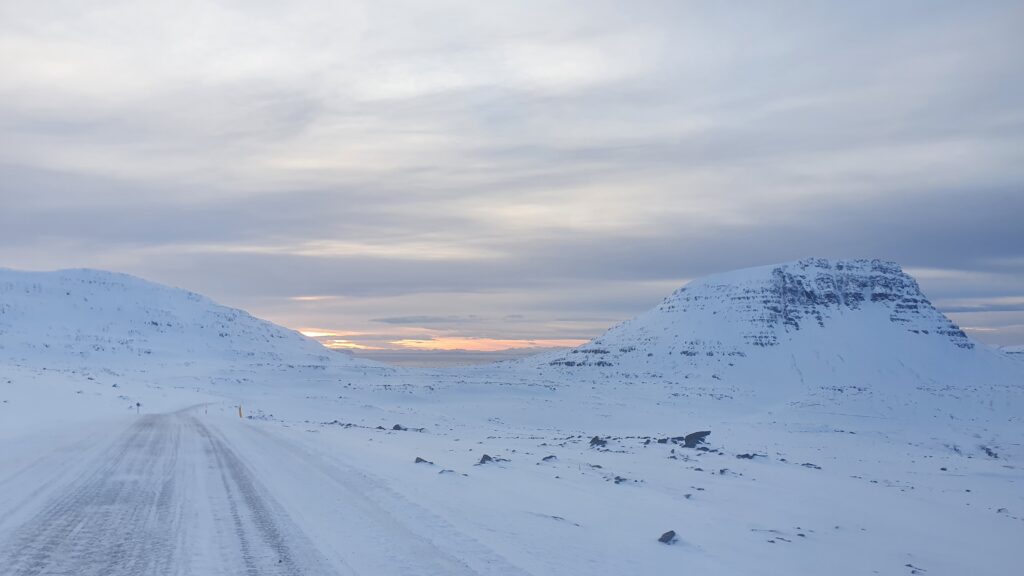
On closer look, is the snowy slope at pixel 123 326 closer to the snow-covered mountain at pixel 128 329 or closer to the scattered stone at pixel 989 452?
the snow-covered mountain at pixel 128 329

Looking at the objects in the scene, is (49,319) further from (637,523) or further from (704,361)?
(637,523)

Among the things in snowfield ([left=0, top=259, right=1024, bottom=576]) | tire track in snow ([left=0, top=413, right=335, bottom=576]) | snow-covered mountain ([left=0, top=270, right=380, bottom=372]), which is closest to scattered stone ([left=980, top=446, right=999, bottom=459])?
snowfield ([left=0, top=259, right=1024, bottom=576])

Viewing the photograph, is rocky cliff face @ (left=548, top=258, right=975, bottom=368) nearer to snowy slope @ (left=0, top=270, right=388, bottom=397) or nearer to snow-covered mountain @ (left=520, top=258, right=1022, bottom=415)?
snow-covered mountain @ (left=520, top=258, right=1022, bottom=415)

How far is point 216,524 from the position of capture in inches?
491

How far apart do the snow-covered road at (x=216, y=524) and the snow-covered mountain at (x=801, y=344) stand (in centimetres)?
8039

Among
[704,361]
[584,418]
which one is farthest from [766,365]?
[584,418]

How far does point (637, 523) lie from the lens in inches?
596

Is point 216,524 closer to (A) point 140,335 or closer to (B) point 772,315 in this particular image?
(B) point 772,315

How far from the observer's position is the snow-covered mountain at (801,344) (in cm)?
11069

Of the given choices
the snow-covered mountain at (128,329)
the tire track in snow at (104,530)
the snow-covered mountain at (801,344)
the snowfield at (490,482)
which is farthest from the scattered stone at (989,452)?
the snow-covered mountain at (128,329)

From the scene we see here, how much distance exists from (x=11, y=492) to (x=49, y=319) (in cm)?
14327

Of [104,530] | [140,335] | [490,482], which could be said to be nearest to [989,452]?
[490,482]

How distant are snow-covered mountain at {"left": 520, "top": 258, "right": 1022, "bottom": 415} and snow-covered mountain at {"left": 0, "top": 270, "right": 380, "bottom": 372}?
48.3 metres

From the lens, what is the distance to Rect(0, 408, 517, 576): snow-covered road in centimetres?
1010
